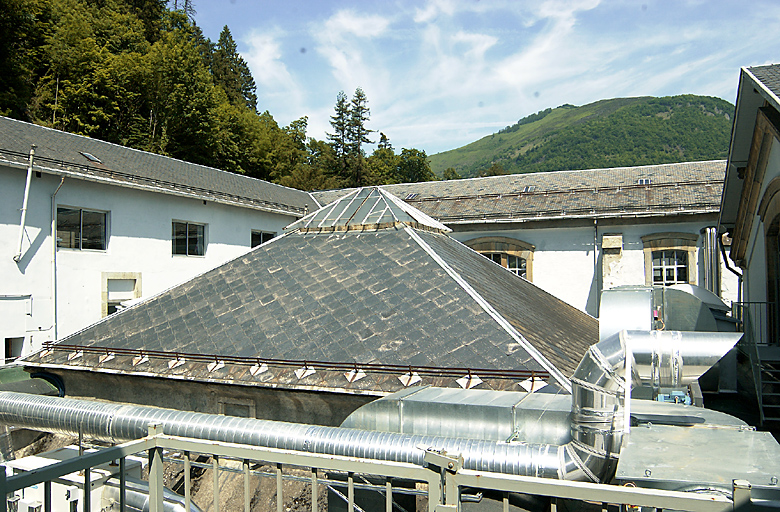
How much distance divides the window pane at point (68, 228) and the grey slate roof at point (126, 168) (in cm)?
154

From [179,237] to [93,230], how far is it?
4495mm

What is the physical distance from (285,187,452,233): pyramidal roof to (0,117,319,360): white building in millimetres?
10770

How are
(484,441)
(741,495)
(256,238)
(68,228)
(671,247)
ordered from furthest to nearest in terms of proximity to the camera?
1. (256,238)
2. (671,247)
3. (68,228)
4. (484,441)
5. (741,495)

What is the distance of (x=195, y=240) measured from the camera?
26500 millimetres

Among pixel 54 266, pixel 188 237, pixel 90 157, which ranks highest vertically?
pixel 90 157

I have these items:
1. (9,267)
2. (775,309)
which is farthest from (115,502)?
(9,267)

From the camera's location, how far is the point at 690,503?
290 centimetres

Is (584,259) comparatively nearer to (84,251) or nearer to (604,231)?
(604,231)

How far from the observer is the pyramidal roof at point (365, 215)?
13.4 meters

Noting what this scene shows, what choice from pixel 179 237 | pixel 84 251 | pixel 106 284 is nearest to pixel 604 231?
pixel 179 237

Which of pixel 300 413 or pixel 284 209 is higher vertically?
pixel 284 209

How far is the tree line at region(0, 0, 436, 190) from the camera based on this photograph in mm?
38688

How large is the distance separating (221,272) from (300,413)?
Answer: 543cm

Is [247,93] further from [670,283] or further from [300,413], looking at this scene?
[300,413]
